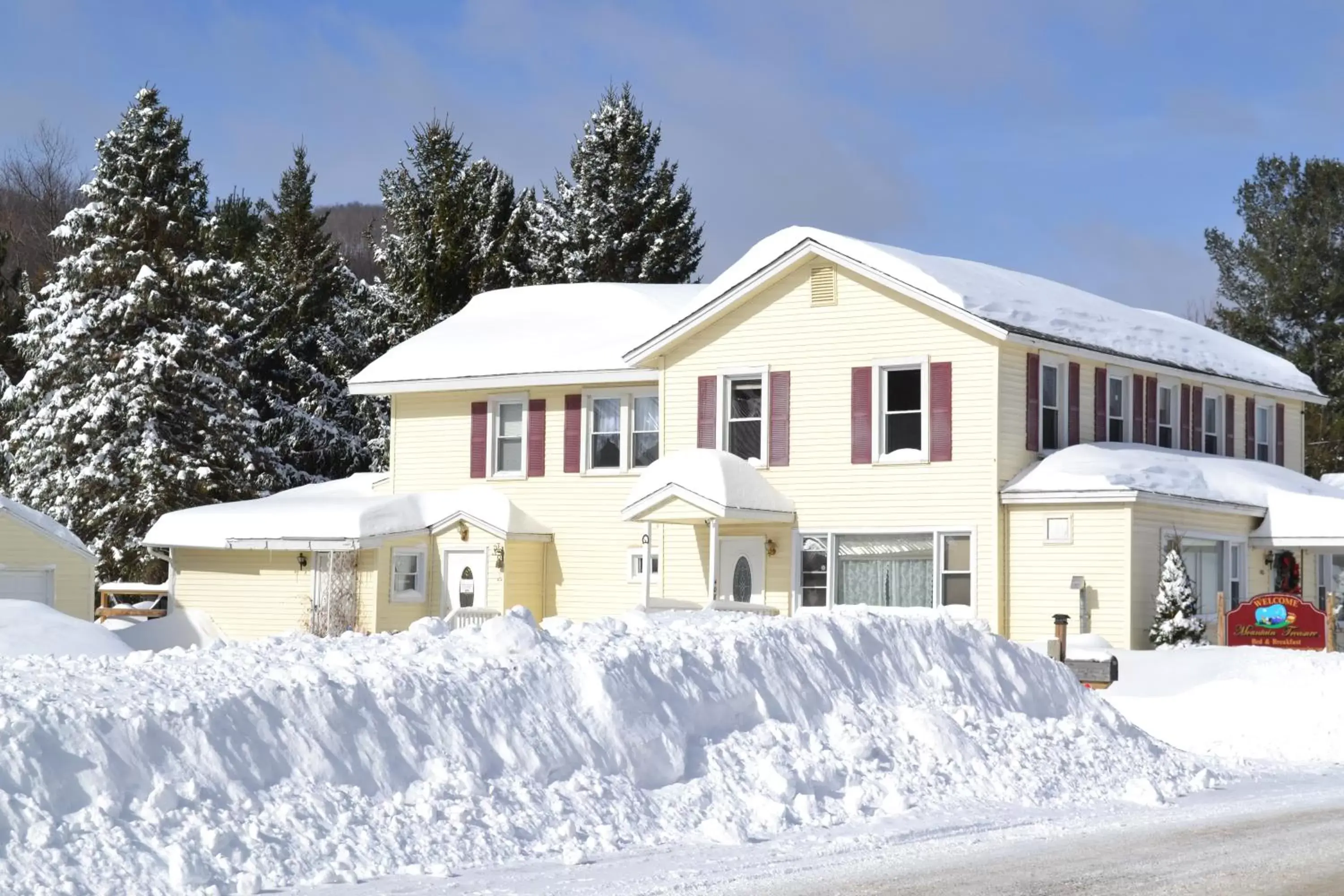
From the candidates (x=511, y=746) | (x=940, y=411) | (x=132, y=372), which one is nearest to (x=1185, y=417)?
(x=940, y=411)

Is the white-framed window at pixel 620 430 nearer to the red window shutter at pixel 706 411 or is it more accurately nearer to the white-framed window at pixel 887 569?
the red window shutter at pixel 706 411

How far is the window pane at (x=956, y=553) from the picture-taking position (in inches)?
1064

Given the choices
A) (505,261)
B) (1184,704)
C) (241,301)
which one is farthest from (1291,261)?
(1184,704)

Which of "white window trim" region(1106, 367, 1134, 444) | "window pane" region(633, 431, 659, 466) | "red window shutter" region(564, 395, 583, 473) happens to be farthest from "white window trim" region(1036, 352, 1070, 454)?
"red window shutter" region(564, 395, 583, 473)

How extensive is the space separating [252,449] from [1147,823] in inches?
1309

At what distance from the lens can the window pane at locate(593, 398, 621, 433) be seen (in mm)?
31391

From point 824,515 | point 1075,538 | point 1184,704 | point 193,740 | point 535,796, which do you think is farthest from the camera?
point 824,515

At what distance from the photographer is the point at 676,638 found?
45.8 ft

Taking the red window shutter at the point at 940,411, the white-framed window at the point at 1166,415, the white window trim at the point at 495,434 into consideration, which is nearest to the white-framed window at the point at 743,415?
the red window shutter at the point at 940,411

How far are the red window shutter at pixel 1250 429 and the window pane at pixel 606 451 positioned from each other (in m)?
12.3

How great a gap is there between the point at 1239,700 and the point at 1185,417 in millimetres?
12092

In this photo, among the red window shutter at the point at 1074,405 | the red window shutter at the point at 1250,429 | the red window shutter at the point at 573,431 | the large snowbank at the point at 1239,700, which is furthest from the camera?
the red window shutter at the point at 1250,429

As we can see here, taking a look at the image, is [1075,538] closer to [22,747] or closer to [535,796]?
[535,796]

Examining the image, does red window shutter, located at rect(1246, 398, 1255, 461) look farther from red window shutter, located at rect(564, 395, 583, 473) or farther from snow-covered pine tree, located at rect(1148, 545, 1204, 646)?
red window shutter, located at rect(564, 395, 583, 473)
